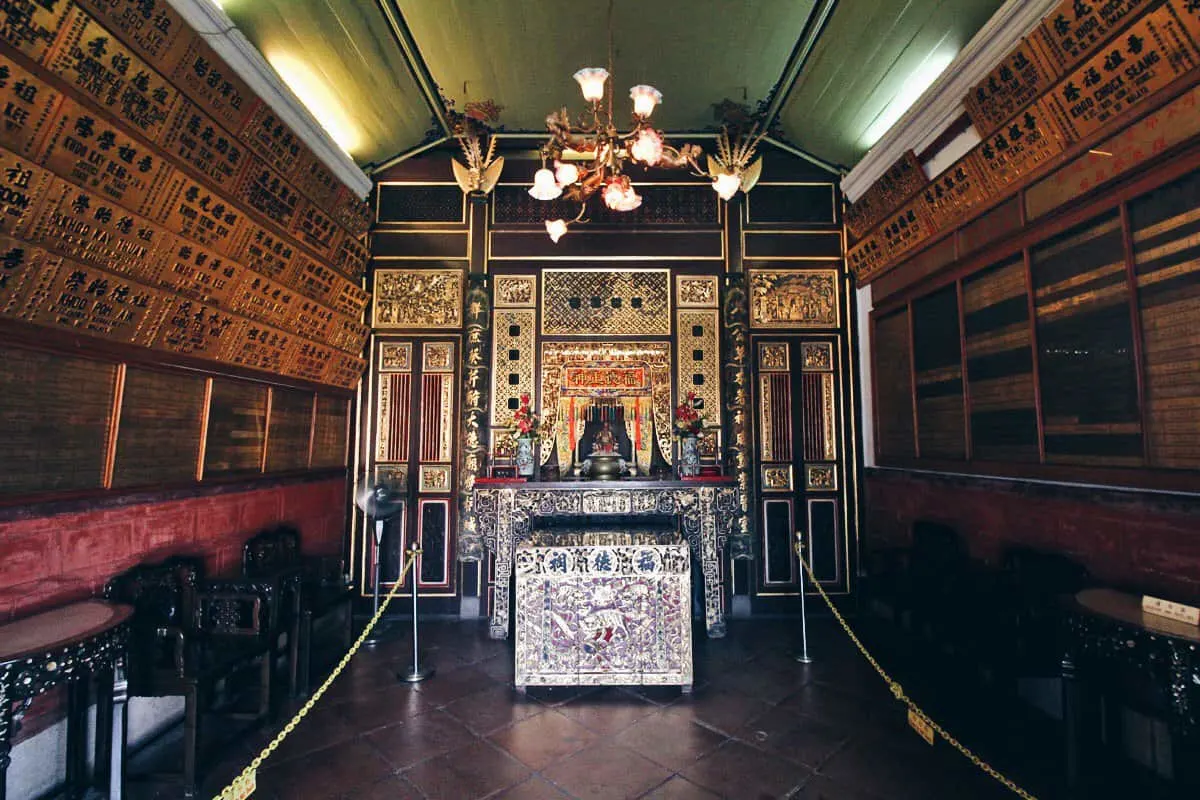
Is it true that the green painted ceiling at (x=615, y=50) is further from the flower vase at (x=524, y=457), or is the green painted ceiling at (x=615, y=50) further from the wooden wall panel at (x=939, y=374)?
the flower vase at (x=524, y=457)

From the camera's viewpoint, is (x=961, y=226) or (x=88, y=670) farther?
(x=961, y=226)

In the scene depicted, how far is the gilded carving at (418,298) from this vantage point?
566 centimetres

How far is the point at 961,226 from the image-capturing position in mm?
4164

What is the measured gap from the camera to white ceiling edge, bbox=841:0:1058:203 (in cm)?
327

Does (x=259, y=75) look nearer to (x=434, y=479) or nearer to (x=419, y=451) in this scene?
(x=419, y=451)

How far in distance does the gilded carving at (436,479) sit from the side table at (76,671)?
296 centimetres

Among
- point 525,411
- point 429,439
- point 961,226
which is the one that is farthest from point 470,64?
point 961,226

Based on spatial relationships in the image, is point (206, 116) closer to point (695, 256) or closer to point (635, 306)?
point (635, 306)

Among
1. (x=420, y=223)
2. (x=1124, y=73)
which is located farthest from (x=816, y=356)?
(x=420, y=223)

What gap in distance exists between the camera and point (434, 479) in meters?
5.56

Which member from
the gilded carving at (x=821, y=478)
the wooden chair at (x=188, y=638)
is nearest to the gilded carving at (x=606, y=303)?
the gilded carving at (x=821, y=478)

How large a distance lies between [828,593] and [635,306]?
3564mm

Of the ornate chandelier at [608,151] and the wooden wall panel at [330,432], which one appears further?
the wooden wall panel at [330,432]

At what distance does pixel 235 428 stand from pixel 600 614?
116 inches
